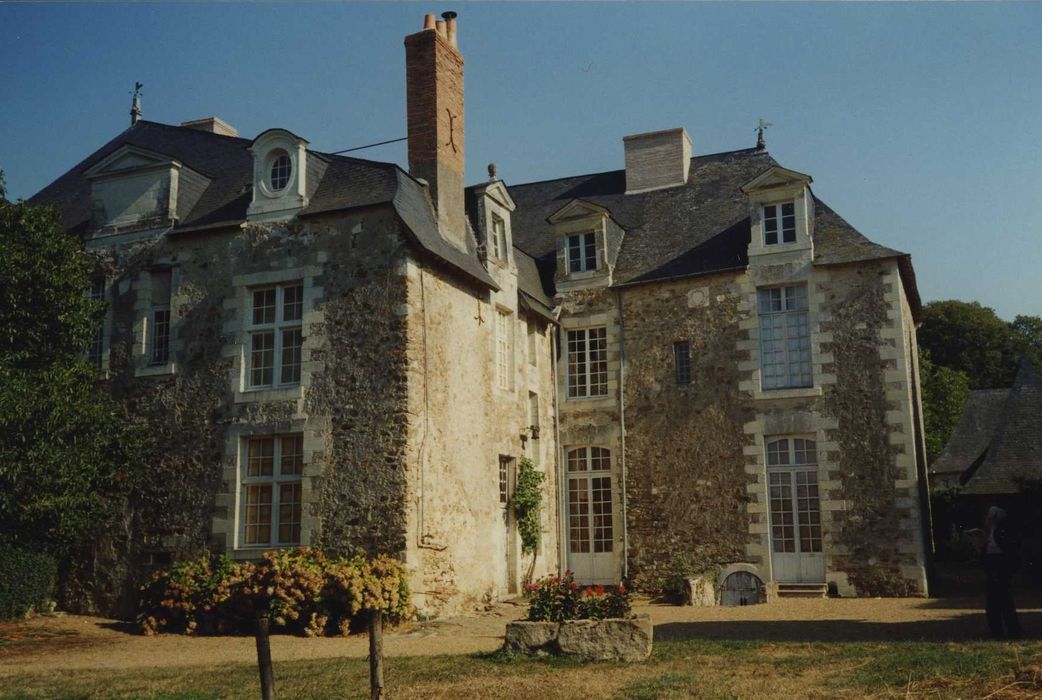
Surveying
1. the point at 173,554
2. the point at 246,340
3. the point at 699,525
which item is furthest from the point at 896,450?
the point at 173,554

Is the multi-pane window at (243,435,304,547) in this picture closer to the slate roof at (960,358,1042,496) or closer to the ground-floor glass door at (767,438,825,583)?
the ground-floor glass door at (767,438,825,583)

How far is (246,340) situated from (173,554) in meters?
3.17

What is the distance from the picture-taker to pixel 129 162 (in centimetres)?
1501

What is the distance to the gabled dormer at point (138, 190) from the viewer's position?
1473 cm

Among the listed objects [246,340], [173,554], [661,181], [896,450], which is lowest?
[173,554]

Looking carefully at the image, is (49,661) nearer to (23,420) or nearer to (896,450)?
(23,420)

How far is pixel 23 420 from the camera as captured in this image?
12.3 m

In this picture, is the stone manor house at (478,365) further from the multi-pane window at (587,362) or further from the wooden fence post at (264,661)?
the wooden fence post at (264,661)

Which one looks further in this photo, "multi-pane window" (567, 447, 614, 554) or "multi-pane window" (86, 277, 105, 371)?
"multi-pane window" (567, 447, 614, 554)

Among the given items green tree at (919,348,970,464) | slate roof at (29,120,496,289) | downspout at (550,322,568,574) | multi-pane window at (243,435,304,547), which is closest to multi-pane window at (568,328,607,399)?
downspout at (550,322,568,574)

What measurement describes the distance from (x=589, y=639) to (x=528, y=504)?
693 centimetres

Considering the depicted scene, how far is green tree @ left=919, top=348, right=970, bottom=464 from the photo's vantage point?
109 ft

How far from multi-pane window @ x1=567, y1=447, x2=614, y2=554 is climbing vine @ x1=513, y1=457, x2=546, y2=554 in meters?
1.17

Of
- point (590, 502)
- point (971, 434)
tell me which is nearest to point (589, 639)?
point (590, 502)
